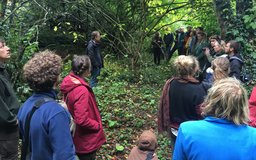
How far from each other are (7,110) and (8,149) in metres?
0.53

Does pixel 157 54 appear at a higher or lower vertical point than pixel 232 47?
lower

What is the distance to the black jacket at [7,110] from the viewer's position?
3594mm

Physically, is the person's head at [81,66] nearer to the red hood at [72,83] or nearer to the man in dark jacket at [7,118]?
the red hood at [72,83]

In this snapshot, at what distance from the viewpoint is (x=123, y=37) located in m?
10.8

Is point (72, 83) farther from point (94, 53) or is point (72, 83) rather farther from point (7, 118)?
point (94, 53)

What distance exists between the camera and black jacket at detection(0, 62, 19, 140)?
3594 millimetres

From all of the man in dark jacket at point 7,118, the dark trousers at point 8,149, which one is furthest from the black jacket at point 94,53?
the dark trousers at point 8,149

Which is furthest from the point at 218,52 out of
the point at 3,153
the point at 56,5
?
the point at 56,5

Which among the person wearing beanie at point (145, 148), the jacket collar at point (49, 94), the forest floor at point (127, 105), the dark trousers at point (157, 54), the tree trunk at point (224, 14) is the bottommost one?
the forest floor at point (127, 105)

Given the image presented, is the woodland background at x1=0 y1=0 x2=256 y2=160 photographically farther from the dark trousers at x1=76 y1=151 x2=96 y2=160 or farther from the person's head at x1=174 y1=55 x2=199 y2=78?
the person's head at x1=174 y1=55 x2=199 y2=78

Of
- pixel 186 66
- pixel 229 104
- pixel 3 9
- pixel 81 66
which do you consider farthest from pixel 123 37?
pixel 229 104

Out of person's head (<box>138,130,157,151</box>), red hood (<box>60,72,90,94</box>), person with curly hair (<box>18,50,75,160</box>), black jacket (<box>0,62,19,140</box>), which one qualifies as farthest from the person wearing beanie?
black jacket (<box>0,62,19,140</box>)

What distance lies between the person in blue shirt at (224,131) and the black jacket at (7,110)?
2.19 meters

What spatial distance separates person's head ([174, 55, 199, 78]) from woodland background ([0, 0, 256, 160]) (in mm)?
1981
